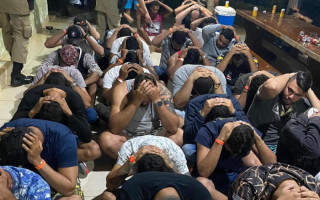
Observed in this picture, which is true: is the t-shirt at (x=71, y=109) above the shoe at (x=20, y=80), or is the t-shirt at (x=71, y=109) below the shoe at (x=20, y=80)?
above

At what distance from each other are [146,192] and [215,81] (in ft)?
5.88

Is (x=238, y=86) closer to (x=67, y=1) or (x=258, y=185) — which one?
(x=258, y=185)

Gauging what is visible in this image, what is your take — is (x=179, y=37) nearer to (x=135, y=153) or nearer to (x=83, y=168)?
(x=83, y=168)

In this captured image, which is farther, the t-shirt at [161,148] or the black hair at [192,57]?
the black hair at [192,57]

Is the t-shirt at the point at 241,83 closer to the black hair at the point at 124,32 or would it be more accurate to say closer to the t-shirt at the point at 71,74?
the t-shirt at the point at 71,74

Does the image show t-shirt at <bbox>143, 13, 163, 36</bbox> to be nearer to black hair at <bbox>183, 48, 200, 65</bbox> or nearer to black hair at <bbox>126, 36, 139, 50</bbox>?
black hair at <bbox>126, 36, 139, 50</bbox>

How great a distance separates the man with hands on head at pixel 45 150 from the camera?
216cm

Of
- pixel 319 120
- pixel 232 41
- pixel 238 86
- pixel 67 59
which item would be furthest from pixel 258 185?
pixel 232 41

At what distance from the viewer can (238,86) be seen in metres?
3.88

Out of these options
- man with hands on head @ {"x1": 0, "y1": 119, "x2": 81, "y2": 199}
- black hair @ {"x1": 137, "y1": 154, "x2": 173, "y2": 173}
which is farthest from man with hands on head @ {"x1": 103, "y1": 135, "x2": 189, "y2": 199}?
man with hands on head @ {"x1": 0, "y1": 119, "x2": 81, "y2": 199}

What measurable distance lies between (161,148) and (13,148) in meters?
1.05

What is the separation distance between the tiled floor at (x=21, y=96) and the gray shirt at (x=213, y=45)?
4.94 ft

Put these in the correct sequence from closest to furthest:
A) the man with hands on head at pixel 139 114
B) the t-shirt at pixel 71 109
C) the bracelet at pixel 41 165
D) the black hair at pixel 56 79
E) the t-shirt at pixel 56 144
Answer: the bracelet at pixel 41 165 < the t-shirt at pixel 56 144 < the t-shirt at pixel 71 109 < the man with hands on head at pixel 139 114 < the black hair at pixel 56 79

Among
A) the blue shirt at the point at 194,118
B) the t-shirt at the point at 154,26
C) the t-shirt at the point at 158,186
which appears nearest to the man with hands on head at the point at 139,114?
the blue shirt at the point at 194,118
